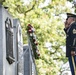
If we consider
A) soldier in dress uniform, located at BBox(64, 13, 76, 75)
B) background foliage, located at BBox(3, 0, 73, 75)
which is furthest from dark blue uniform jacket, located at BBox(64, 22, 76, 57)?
background foliage, located at BBox(3, 0, 73, 75)

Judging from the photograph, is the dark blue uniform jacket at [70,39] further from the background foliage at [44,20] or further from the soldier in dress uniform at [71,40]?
the background foliage at [44,20]

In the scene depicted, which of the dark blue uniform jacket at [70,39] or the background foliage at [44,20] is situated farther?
the background foliage at [44,20]

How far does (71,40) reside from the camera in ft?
33.7

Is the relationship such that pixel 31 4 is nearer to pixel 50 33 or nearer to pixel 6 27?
pixel 50 33

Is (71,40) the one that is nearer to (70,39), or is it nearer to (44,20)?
(70,39)

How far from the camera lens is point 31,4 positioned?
1056 inches

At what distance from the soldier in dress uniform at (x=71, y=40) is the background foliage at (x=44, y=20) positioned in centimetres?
1345

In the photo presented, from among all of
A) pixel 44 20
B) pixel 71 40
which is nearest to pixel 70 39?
pixel 71 40

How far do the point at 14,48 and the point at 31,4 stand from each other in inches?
554

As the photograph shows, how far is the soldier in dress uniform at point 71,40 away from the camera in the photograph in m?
10.0

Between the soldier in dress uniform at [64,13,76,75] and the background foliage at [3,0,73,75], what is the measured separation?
13.5 m

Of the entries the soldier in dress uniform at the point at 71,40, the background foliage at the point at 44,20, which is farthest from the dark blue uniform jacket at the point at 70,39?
the background foliage at the point at 44,20

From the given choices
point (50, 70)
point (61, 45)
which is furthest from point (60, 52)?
point (50, 70)

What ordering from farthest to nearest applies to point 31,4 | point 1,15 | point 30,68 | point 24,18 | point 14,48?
1. point 31,4
2. point 24,18
3. point 30,68
4. point 14,48
5. point 1,15
